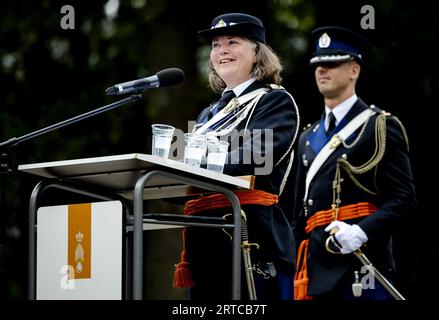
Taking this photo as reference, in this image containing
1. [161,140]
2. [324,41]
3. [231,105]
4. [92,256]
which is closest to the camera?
[92,256]

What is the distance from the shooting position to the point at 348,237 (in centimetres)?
613

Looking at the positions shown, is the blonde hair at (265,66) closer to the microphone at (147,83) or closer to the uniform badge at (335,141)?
the microphone at (147,83)

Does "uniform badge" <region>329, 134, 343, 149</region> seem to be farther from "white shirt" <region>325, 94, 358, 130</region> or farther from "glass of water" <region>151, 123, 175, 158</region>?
"glass of water" <region>151, 123, 175, 158</region>

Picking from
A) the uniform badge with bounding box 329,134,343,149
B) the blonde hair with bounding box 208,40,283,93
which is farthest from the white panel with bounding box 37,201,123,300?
the uniform badge with bounding box 329,134,343,149

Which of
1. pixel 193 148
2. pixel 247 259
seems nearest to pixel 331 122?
pixel 247 259

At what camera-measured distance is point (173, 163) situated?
446cm

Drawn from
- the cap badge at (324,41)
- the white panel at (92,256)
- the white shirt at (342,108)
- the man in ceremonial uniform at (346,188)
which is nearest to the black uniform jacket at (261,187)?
the white panel at (92,256)

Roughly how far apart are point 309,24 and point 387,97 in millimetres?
1777

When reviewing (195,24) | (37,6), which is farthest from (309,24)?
(37,6)

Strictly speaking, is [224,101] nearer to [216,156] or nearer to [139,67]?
[216,156]

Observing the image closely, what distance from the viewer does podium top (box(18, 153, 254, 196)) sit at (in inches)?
173

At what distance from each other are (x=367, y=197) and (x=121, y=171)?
2.10 meters

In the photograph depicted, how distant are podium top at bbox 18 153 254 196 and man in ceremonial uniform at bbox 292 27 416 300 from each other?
1495mm
